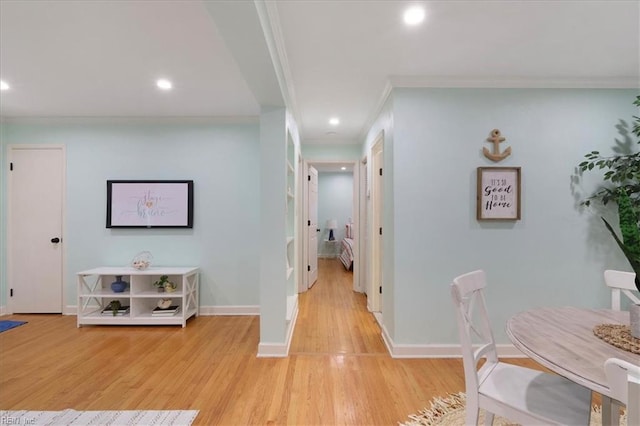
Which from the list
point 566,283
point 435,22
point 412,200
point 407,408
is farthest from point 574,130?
point 407,408

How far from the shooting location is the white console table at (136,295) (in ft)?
10.8

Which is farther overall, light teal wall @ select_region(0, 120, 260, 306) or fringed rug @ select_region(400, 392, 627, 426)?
light teal wall @ select_region(0, 120, 260, 306)

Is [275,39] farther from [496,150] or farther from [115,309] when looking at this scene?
[115,309]

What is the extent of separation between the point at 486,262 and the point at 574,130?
142 centimetres

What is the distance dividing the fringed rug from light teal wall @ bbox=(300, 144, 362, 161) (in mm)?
3440

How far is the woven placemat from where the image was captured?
3.59 ft

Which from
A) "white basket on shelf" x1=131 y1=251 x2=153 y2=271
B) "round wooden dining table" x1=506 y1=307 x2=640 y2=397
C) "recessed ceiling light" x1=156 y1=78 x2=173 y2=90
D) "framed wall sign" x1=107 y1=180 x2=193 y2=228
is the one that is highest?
"recessed ceiling light" x1=156 y1=78 x2=173 y2=90

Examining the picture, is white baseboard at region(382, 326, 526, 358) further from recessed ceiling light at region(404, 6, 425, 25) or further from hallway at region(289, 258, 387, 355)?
recessed ceiling light at region(404, 6, 425, 25)

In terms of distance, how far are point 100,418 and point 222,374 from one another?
30.6 inches

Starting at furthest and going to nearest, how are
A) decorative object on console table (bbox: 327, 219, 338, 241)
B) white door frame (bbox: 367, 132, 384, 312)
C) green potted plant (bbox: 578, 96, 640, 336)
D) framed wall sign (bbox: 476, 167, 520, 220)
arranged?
decorative object on console table (bbox: 327, 219, 338, 241), white door frame (bbox: 367, 132, 384, 312), framed wall sign (bbox: 476, 167, 520, 220), green potted plant (bbox: 578, 96, 640, 336)

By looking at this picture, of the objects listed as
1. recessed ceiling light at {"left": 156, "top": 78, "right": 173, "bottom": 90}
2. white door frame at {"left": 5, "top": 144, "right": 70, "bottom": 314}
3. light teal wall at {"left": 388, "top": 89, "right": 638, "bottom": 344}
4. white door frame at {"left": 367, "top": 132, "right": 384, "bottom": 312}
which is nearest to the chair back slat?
light teal wall at {"left": 388, "top": 89, "right": 638, "bottom": 344}

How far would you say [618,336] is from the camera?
1188mm

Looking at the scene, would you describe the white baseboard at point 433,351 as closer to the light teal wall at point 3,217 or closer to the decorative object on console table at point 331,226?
the light teal wall at point 3,217

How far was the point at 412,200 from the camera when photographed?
2561mm
